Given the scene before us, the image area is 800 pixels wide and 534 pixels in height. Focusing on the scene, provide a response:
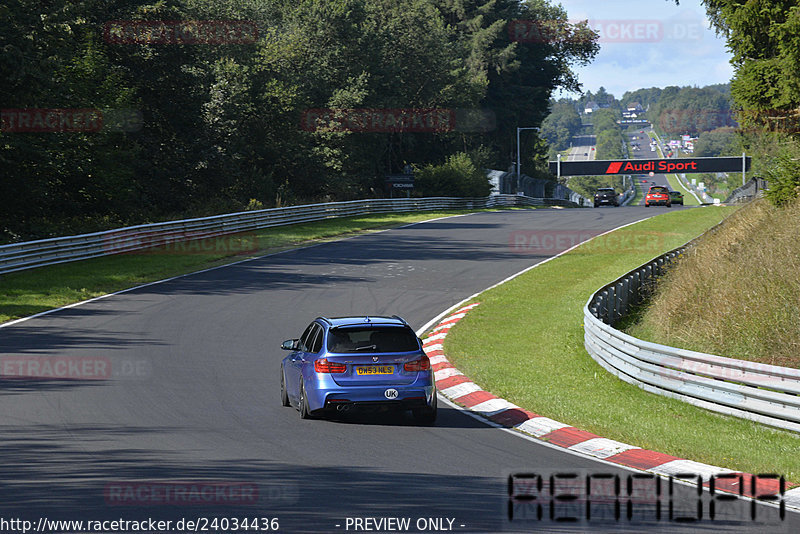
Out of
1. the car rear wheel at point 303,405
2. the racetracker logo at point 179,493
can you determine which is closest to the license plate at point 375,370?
the car rear wheel at point 303,405

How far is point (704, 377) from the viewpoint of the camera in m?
13.9

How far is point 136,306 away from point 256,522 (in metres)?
17.1

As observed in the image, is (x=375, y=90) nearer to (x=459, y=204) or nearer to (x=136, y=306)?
(x=459, y=204)

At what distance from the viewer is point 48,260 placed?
30141mm

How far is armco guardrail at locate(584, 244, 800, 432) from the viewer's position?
12.0 m

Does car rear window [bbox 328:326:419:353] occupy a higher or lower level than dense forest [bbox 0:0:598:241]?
lower

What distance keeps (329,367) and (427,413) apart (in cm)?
141

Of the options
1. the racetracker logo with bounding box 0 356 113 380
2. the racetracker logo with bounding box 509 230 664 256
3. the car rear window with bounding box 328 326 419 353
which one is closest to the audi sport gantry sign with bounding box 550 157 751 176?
the racetracker logo with bounding box 509 230 664 256

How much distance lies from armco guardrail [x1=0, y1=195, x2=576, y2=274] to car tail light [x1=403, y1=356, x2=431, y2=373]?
64.0 feet

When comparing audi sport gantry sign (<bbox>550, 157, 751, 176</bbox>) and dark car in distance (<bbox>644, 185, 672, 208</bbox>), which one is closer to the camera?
dark car in distance (<bbox>644, 185, 672, 208</bbox>)

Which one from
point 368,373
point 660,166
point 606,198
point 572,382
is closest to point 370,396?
point 368,373

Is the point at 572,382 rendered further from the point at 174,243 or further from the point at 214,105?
the point at 214,105

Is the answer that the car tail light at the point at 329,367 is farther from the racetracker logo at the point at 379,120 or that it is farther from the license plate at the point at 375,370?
the racetracker logo at the point at 379,120

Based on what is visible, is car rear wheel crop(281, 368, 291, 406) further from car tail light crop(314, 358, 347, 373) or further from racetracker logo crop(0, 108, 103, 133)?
racetracker logo crop(0, 108, 103, 133)
